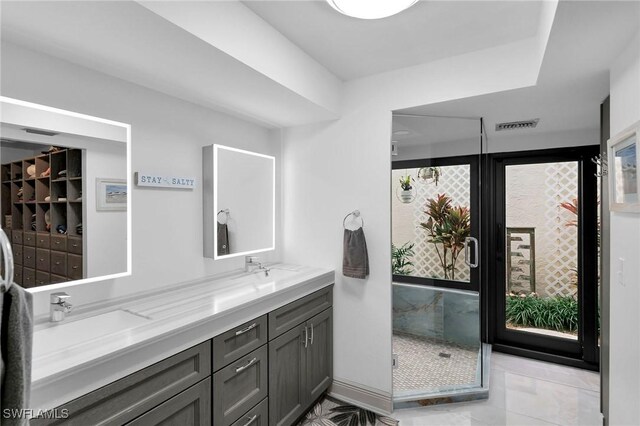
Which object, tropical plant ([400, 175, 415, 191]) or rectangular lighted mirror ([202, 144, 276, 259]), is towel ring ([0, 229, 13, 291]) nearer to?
rectangular lighted mirror ([202, 144, 276, 259])

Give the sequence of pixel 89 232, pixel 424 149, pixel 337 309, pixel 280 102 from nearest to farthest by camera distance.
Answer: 1. pixel 89 232
2. pixel 280 102
3. pixel 424 149
4. pixel 337 309

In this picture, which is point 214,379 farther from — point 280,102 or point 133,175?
point 280,102

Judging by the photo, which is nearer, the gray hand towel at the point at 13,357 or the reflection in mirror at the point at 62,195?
the gray hand towel at the point at 13,357

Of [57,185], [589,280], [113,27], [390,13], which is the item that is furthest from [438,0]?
[589,280]

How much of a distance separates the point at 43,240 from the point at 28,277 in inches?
6.9

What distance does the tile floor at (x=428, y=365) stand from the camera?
8.04 ft

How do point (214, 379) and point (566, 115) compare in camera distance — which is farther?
point (566, 115)

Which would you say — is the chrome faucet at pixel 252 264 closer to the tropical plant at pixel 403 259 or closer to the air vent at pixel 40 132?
the tropical plant at pixel 403 259

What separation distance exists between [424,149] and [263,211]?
137 centimetres

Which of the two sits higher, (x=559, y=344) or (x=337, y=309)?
(x=337, y=309)

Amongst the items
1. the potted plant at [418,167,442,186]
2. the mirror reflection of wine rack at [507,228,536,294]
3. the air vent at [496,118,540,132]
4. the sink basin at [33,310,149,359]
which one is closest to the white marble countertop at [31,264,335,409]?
the sink basin at [33,310,149,359]

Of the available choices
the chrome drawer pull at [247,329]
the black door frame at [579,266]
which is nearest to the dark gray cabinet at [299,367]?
the chrome drawer pull at [247,329]

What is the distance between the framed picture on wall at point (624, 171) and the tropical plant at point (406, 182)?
1118 millimetres

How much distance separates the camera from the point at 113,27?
126cm
